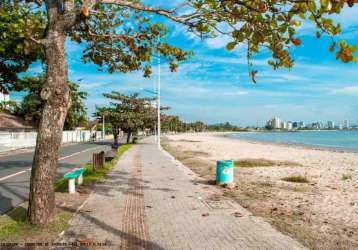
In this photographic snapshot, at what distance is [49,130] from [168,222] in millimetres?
2592

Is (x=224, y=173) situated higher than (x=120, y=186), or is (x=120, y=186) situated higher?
(x=224, y=173)

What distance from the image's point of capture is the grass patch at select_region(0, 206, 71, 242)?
644 cm

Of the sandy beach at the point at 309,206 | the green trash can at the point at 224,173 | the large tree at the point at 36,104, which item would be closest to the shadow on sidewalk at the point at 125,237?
the sandy beach at the point at 309,206

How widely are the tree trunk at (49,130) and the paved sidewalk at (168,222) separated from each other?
0.68 m

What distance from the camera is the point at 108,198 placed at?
10.3 m

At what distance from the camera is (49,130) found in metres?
7.02

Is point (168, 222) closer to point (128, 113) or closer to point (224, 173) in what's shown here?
point (224, 173)

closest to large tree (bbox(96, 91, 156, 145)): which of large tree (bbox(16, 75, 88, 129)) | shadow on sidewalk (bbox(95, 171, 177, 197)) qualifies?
large tree (bbox(16, 75, 88, 129))

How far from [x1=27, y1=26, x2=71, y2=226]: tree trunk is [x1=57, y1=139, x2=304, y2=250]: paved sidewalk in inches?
26.6

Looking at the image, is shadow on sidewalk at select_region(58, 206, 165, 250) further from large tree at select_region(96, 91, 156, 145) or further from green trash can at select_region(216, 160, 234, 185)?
large tree at select_region(96, 91, 156, 145)

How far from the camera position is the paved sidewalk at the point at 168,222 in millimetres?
6137

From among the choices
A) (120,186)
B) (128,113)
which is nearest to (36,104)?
(128,113)

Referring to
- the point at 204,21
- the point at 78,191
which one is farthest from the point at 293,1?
the point at 78,191

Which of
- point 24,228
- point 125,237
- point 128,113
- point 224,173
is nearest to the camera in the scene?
point 125,237
